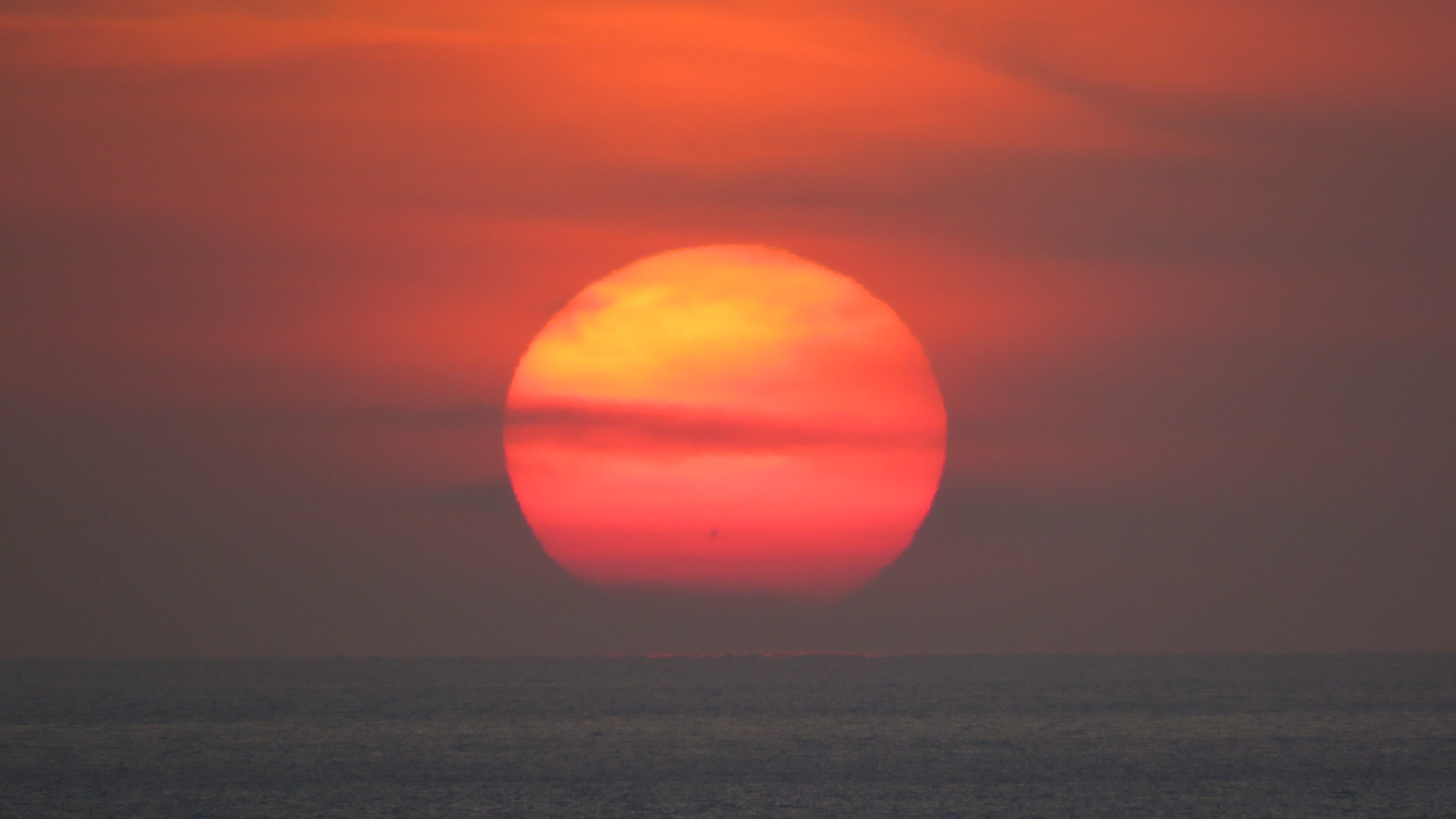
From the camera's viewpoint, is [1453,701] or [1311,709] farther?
[1453,701]

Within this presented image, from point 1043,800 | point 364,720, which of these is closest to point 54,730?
point 364,720

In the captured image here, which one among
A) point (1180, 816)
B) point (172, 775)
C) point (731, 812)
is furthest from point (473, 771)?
point (1180, 816)

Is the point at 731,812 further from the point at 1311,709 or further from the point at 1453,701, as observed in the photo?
Answer: the point at 1453,701

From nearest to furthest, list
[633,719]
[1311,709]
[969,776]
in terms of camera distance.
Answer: [969,776]
[633,719]
[1311,709]

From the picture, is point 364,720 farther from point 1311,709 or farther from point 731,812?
point 1311,709

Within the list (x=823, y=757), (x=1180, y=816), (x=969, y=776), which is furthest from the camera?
(x=823, y=757)

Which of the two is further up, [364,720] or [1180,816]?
[364,720]
